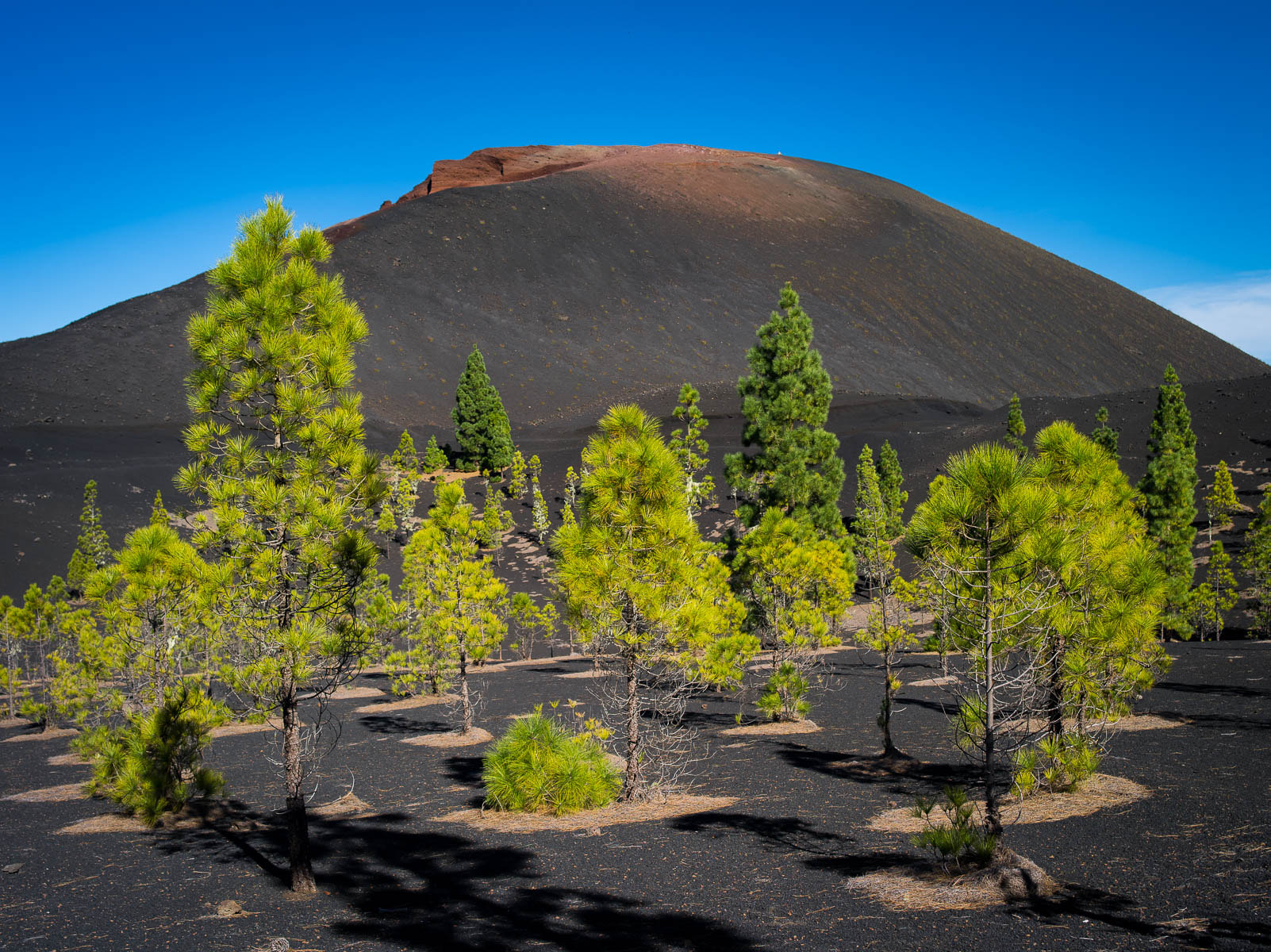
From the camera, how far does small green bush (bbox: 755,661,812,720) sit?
15.1 m

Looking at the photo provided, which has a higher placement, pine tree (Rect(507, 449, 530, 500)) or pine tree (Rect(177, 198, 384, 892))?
pine tree (Rect(507, 449, 530, 500))

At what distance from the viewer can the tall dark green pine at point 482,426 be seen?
54.2 metres

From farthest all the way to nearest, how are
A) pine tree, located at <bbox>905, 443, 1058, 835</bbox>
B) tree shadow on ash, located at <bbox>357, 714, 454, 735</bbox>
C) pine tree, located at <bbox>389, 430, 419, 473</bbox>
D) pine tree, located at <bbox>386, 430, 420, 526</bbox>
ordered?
pine tree, located at <bbox>389, 430, 419, 473</bbox> → pine tree, located at <bbox>386, 430, 420, 526</bbox> → tree shadow on ash, located at <bbox>357, 714, 454, 735</bbox> → pine tree, located at <bbox>905, 443, 1058, 835</bbox>

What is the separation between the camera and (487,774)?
10.3 metres

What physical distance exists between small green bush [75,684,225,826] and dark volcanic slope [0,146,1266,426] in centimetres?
6015

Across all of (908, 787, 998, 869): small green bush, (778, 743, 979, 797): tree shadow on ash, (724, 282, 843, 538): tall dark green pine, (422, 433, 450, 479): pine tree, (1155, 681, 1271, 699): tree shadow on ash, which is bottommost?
(1155, 681, 1271, 699): tree shadow on ash

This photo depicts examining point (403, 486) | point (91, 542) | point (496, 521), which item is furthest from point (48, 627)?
point (403, 486)

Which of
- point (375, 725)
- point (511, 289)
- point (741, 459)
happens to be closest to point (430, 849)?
point (375, 725)

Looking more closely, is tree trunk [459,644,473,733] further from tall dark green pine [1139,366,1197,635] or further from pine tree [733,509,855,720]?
tall dark green pine [1139,366,1197,635]

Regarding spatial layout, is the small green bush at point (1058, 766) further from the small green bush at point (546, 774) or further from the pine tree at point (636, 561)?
the small green bush at point (546, 774)

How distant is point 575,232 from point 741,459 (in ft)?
331

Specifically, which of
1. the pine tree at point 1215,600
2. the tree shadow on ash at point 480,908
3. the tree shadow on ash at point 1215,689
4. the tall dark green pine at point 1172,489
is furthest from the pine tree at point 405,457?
the tree shadow on ash at point 480,908

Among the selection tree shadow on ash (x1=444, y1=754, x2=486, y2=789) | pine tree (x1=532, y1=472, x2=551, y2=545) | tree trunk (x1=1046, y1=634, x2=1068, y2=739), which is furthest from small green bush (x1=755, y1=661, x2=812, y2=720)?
pine tree (x1=532, y1=472, x2=551, y2=545)

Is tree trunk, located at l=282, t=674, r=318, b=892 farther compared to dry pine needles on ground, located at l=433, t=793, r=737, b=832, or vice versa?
dry pine needles on ground, located at l=433, t=793, r=737, b=832
